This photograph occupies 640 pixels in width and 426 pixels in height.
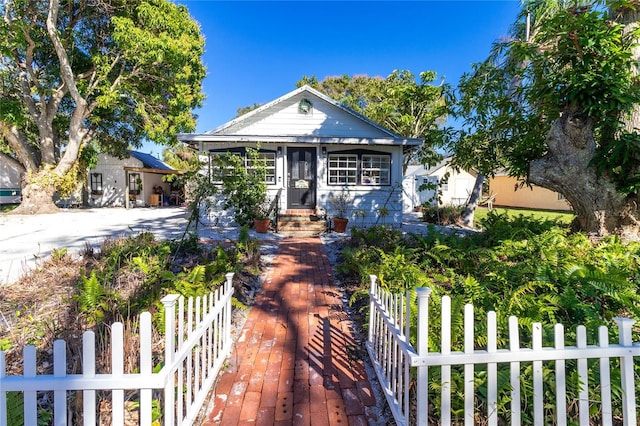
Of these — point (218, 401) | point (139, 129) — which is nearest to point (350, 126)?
point (218, 401)

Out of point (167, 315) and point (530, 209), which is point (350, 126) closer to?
point (167, 315)

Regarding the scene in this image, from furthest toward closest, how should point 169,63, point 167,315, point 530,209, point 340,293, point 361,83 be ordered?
1. point 361,83
2. point 530,209
3. point 169,63
4. point 340,293
5. point 167,315

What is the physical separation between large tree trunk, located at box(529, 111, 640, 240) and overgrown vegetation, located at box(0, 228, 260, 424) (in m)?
5.87

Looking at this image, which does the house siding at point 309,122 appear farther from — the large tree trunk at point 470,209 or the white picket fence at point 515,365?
the white picket fence at point 515,365

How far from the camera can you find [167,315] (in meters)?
1.54

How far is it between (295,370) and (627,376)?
2.11 m

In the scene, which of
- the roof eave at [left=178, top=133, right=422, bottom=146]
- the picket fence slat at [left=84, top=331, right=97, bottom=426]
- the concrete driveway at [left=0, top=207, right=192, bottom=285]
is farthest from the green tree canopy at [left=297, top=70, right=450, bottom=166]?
the concrete driveway at [left=0, top=207, right=192, bottom=285]

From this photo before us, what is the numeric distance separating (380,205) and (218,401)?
9.63 metres

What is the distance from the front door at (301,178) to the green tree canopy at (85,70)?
296 inches

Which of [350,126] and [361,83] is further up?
[361,83]

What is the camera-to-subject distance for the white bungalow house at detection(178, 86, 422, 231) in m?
10.9

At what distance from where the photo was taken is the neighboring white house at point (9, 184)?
2053cm

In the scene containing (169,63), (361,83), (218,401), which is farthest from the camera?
(361,83)

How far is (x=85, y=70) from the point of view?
15258 millimetres
